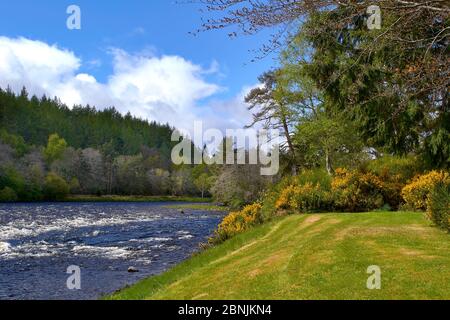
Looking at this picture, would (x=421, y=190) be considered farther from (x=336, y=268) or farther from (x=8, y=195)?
(x=8, y=195)

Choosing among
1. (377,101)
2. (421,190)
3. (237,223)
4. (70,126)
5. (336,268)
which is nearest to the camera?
(336,268)

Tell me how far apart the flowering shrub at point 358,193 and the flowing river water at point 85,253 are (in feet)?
27.6

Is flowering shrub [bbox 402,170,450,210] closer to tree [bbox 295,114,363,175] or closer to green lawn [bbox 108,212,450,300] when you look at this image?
green lawn [bbox 108,212,450,300]

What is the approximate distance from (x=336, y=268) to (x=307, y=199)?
13570 mm

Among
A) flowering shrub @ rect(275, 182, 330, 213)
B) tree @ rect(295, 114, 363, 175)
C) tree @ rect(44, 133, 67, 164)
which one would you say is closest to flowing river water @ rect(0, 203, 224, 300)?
flowering shrub @ rect(275, 182, 330, 213)

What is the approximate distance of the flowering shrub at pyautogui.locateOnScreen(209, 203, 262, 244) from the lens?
21781 mm

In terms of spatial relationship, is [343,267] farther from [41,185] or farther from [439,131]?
[41,185]

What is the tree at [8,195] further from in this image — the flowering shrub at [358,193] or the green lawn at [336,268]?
the green lawn at [336,268]

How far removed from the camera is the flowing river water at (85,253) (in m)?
16.3

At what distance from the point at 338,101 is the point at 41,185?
77238mm

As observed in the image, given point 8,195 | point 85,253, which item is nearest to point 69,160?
point 8,195

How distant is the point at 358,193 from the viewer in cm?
2150

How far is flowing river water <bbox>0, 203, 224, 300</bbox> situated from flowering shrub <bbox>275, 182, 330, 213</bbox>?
6.10m
